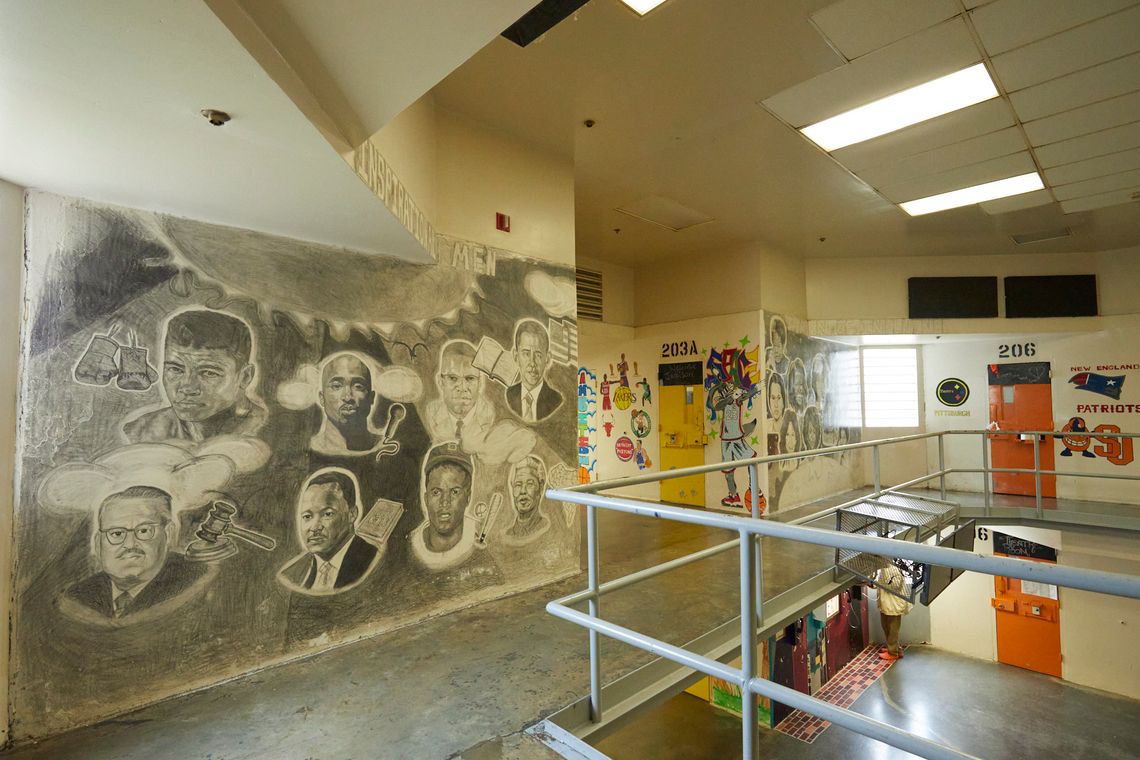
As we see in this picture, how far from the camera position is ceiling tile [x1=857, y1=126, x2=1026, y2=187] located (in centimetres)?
372

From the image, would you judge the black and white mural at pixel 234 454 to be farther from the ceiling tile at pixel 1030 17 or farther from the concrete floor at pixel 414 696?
the ceiling tile at pixel 1030 17

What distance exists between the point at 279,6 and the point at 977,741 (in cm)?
963

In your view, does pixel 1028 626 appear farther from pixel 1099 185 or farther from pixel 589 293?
pixel 589 293

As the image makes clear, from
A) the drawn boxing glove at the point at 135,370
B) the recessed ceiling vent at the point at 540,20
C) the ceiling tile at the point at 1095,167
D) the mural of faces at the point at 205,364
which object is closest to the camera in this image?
the drawn boxing glove at the point at 135,370

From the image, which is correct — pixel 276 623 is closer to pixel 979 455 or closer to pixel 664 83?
pixel 664 83

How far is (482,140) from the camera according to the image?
3740mm

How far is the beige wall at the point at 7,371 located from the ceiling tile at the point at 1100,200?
7465 mm

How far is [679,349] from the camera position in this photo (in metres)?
7.08

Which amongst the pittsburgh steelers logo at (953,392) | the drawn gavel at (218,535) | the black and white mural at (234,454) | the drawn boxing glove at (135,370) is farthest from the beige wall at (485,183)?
the pittsburgh steelers logo at (953,392)

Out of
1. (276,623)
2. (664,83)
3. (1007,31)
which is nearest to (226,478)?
(276,623)

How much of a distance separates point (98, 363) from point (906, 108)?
4.85m

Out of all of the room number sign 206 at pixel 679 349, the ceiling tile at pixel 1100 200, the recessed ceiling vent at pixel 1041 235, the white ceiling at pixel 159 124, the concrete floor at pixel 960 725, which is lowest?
the concrete floor at pixel 960 725

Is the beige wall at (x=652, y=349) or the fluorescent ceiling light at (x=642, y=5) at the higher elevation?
the fluorescent ceiling light at (x=642, y=5)

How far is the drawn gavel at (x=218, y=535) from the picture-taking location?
8.10ft
